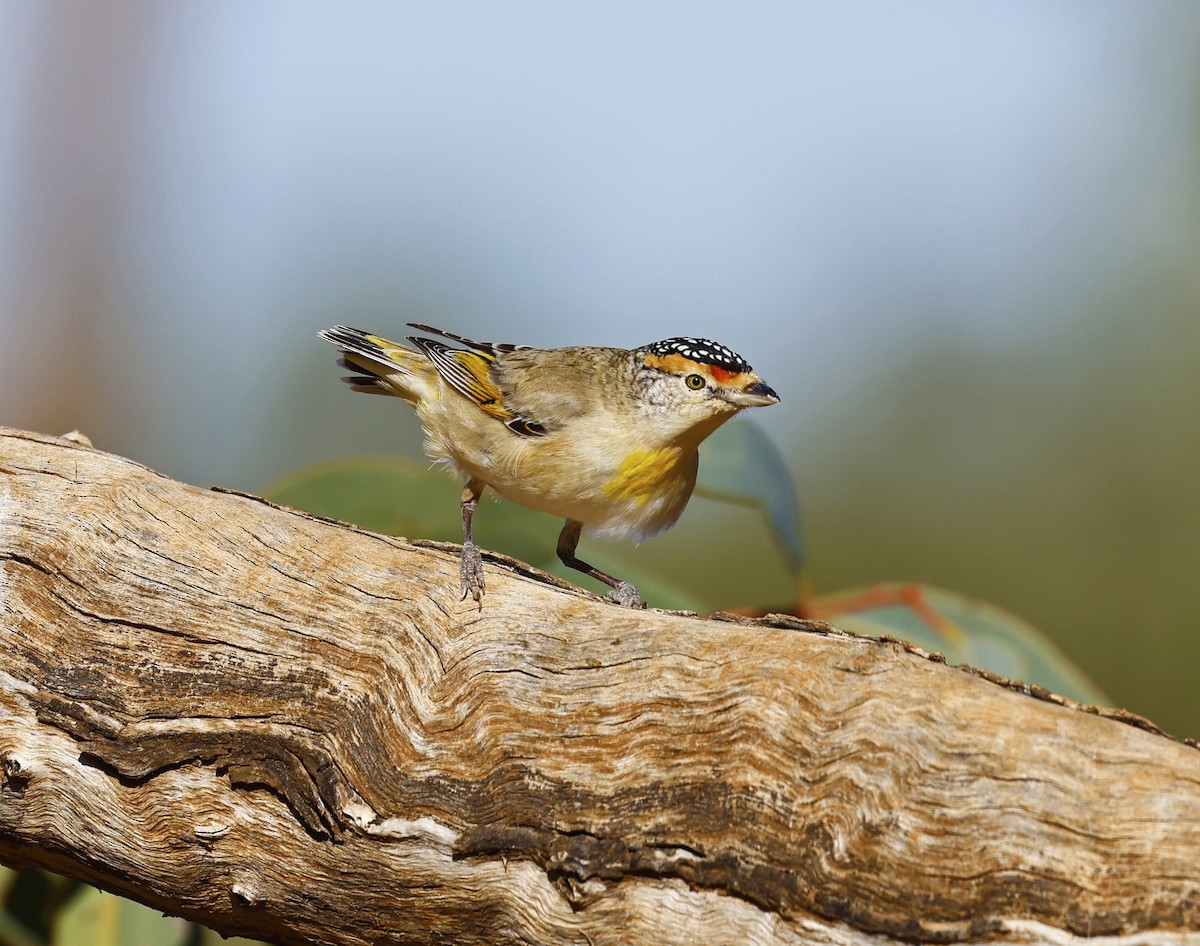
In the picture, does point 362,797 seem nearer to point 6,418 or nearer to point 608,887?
point 608,887

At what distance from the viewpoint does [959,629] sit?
4.31 m

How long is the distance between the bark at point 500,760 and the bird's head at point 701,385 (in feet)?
3.43

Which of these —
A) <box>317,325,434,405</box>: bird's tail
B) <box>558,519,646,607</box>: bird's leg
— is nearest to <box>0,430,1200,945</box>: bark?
<box>558,519,646,607</box>: bird's leg

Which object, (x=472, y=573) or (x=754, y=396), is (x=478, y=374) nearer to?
(x=754, y=396)

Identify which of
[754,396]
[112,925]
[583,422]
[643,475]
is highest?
[754,396]

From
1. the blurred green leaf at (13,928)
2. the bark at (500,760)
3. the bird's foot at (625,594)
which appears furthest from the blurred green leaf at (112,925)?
the bird's foot at (625,594)

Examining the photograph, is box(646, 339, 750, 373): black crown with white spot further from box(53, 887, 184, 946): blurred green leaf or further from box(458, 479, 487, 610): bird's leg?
box(53, 887, 184, 946): blurred green leaf

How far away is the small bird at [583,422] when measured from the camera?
381 centimetres

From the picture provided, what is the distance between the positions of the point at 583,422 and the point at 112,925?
2.51 meters

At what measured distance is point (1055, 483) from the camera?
15883mm

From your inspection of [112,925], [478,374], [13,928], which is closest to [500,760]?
[478,374]

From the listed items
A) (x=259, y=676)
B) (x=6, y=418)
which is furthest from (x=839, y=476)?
(x=259, y=676)

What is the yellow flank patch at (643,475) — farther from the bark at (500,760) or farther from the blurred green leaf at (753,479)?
the bark at (500,760)

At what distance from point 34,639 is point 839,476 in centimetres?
1613
